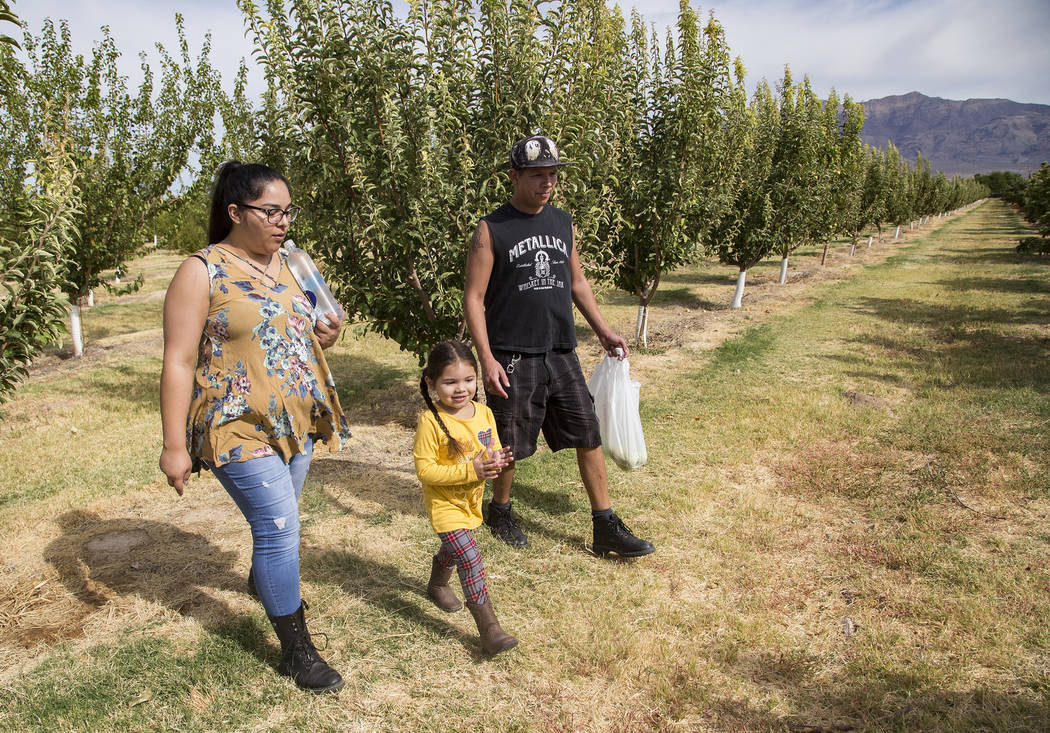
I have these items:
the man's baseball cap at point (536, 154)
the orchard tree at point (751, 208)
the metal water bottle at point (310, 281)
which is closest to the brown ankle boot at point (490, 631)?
the metal water bottle at point (310, 281)

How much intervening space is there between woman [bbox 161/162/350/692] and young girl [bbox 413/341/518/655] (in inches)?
20.3

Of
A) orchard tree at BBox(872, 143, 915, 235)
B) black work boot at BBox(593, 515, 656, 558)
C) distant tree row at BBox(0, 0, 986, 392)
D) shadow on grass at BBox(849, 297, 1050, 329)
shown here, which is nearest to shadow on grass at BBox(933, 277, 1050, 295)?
shadow on grass at BBox(849, 297, 1050, 329)

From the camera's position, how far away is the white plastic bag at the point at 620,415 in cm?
415

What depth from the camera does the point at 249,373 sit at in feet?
8.25

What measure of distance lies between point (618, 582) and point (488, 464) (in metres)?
1.44

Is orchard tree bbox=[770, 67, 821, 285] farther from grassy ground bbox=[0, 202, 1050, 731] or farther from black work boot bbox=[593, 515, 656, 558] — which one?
black work boot bbox=[593, 515, 656, 558]

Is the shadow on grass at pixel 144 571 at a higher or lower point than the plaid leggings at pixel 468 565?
lower

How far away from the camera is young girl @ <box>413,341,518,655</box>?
9.30 ft

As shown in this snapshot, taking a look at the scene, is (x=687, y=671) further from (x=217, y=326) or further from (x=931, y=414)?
(x=931, y=414)

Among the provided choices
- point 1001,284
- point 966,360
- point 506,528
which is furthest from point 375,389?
point 1001,284

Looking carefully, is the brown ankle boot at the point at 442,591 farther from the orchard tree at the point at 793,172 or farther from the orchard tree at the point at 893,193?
the orchard tree at the point at 893,193

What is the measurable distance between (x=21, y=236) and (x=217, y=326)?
321 centimetres

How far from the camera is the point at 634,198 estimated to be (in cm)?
1050

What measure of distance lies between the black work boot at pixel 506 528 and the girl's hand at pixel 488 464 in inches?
57.8
